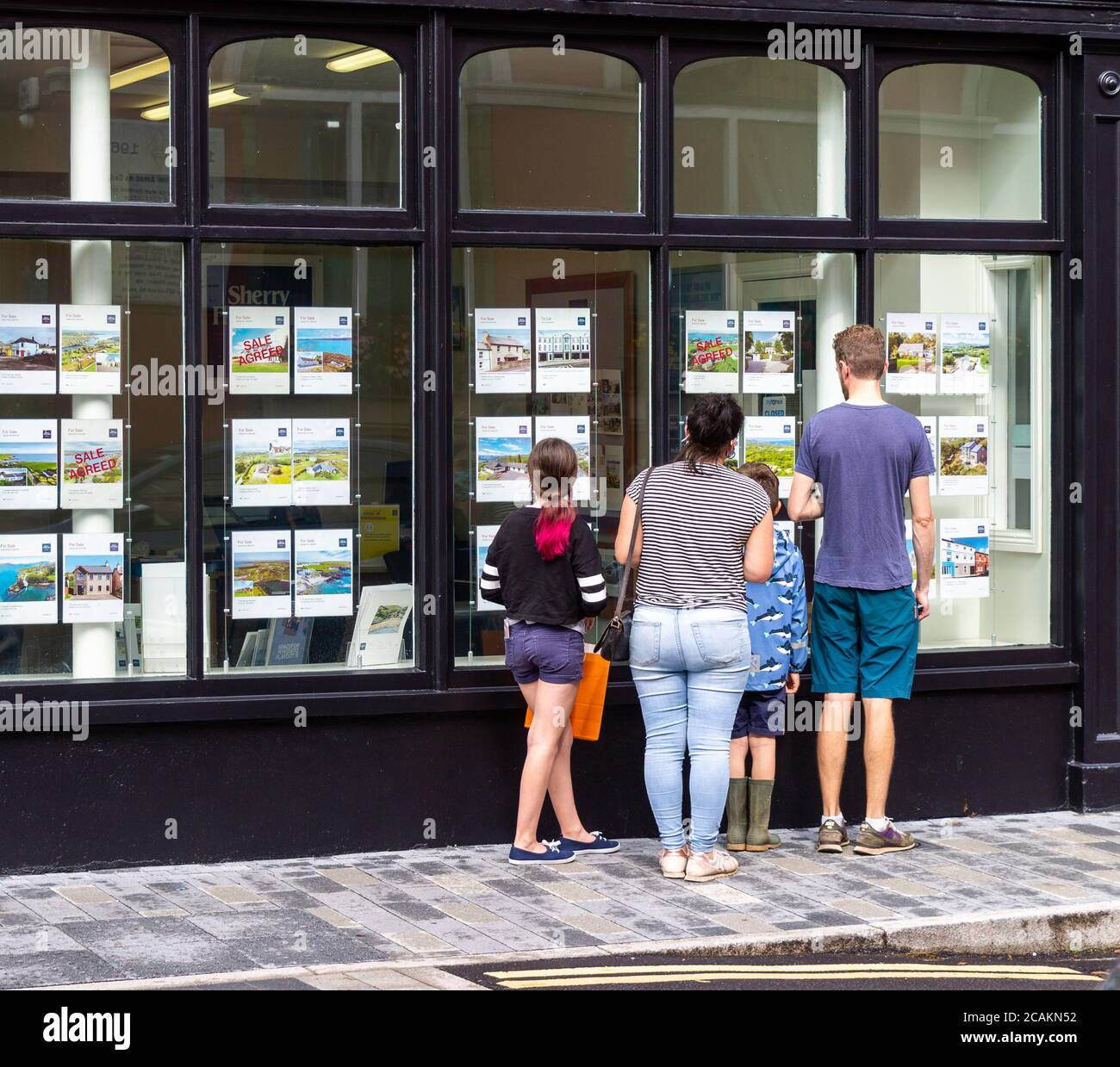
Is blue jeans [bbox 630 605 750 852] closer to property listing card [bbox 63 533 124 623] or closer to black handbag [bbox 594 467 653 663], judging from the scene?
black handbag [bbox 594 467 653 663]

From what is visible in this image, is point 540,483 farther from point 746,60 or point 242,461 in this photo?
point 746,60

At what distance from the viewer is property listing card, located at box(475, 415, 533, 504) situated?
8.59 meters

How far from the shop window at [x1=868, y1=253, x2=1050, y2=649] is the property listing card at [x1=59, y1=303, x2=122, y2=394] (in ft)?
13.2

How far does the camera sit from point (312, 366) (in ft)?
27.4

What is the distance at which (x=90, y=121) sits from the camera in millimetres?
8055

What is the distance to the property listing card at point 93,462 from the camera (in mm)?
8078

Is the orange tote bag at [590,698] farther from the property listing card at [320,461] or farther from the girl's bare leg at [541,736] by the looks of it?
the property listing card at [320,461]

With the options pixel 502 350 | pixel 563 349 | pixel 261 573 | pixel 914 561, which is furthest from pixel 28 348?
pixel 914 561

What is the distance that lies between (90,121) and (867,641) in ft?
13.8

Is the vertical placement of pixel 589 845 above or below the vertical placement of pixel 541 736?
below

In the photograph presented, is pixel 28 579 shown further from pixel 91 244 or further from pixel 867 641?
pixel 867 641
